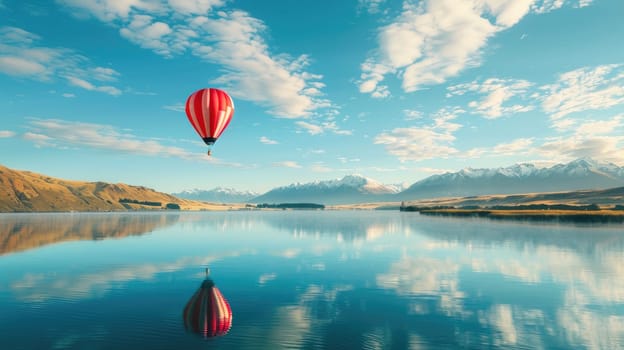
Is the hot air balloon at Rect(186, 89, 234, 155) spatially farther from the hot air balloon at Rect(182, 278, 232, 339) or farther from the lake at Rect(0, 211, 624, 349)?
the hot air balloon at Rect(182, 278, 232, 339)

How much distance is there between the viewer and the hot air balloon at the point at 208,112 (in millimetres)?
51000

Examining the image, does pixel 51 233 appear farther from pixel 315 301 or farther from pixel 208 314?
pixel 315 301

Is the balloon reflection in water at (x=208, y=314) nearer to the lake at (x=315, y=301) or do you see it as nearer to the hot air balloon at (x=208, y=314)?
the hot air balloon at (x=208, y=314)

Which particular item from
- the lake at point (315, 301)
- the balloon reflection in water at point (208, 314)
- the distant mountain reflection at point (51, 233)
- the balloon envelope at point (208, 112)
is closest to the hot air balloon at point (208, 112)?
the balloon envelope at point (208, 112)

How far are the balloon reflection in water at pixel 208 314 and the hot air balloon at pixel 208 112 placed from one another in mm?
26180

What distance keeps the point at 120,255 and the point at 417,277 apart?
41288mm

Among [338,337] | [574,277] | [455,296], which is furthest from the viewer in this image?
[574,277]

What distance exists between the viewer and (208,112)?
167 feet

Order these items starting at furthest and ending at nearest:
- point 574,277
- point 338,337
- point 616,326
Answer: point 574,277 → point 616,326 → point 338,337

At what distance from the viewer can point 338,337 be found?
19750 mm

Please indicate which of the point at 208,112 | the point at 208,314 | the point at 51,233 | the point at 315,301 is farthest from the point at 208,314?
the point at 51,233

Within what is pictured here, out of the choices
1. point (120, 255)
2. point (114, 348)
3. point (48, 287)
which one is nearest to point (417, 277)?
point (114, 348)

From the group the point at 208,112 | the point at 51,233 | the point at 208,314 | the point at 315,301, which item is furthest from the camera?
the point at 51,233

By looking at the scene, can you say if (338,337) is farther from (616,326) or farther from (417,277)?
(417,277)
